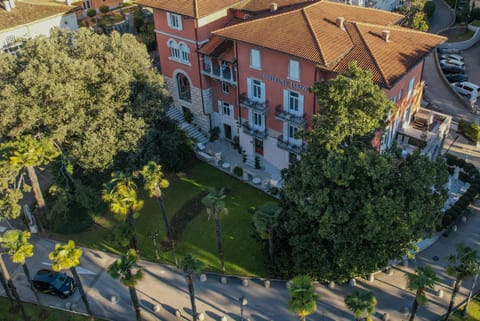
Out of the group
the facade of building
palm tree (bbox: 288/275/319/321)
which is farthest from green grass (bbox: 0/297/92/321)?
the facade of building

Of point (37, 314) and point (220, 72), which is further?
point (220, 72)

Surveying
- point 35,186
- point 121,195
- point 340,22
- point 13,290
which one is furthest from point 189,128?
point 13,290

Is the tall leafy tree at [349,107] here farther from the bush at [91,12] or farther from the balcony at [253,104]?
the bush at [91,12]

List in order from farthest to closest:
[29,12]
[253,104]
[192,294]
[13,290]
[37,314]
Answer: [29,12]
[253,104]
[37,314]
[13,290]
[192,294]

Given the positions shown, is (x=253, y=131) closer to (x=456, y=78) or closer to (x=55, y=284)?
(x=55, y=284)

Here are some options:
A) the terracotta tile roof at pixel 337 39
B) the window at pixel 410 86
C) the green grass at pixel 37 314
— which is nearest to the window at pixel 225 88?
the terracotta tile roof at pixel 337 39

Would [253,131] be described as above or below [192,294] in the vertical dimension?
above

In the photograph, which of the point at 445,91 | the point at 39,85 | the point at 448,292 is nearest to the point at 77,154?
the point at 39,85

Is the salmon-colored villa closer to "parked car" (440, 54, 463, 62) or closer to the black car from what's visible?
the black car
